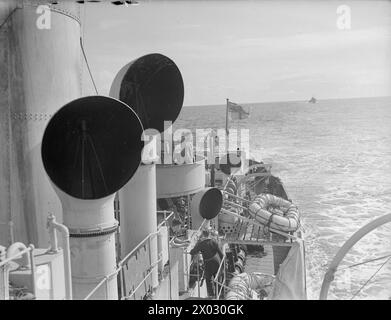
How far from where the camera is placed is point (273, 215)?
1421 centimetres

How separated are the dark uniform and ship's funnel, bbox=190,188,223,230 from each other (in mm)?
1598

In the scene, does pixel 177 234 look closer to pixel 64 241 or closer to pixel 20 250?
pixel 64 241

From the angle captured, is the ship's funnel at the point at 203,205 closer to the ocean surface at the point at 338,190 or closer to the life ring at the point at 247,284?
the life ring at the point at 247,284

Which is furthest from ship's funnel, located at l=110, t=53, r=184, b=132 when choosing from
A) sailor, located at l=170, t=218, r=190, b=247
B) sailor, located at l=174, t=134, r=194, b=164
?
sailor, located at l=170, t=218, r=190, b=247

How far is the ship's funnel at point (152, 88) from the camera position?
288 inches

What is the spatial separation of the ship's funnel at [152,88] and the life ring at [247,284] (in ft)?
14.8

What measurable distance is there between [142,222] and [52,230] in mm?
2495

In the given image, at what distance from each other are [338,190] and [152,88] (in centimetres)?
2556

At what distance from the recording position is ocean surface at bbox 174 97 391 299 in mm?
16328

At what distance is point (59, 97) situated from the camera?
6102mm

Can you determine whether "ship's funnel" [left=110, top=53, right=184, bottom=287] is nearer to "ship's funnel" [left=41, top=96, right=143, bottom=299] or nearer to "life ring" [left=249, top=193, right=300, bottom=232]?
"ship's funnel" [left=41, top=96, right=143, bottom=299]

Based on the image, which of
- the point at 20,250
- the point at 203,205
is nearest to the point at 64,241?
the point at 20,250
